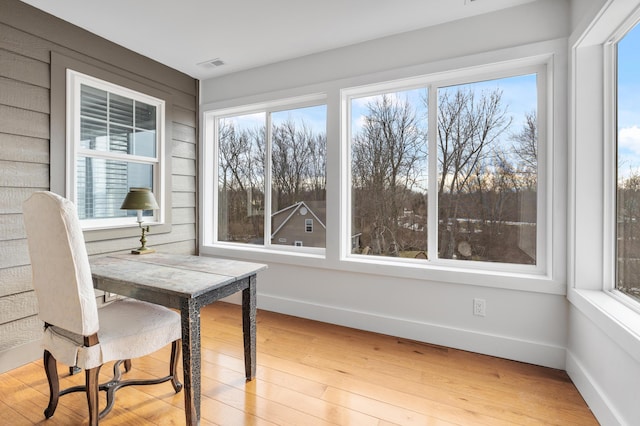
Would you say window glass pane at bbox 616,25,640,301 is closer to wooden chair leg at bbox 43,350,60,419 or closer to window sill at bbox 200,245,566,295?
window sill at bbox 200,245,566,295

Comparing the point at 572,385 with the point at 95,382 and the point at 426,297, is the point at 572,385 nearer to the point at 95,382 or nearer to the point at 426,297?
the point at 426,297

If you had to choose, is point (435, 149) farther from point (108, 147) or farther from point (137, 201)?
point (108, 147)

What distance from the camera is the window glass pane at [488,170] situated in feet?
7.75

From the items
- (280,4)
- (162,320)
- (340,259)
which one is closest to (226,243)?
(340,259)

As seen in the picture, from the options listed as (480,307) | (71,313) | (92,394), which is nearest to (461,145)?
(480,307)

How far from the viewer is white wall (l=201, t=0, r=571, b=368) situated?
2.18m

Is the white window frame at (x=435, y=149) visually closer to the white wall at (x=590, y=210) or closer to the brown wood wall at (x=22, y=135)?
the white wall at (x=590, y=210)

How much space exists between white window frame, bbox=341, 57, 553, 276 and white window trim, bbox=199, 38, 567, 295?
0.03 m

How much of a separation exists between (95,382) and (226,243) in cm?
228

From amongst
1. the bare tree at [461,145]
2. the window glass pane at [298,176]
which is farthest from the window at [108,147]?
the bare tree at [461,145]

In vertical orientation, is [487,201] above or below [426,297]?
above

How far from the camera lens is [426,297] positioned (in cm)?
258

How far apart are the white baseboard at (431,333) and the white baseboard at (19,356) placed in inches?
71.0

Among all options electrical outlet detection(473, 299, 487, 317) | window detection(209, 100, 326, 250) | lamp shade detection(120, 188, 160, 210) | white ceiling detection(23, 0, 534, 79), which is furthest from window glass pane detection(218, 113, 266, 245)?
electrical outlet detection(473, 299, 487, 317)
